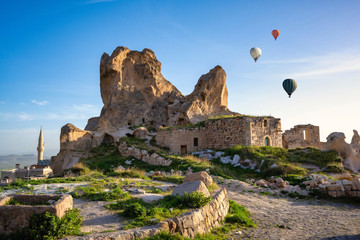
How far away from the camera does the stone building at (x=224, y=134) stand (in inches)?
802

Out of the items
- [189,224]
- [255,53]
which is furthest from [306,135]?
[189,224]

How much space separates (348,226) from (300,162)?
962 cm

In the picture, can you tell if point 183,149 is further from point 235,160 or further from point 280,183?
point 280,183

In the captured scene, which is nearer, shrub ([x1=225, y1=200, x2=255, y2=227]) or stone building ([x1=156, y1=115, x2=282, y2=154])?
shrub ([x1=225, y1=200, x2=255, y2=227])

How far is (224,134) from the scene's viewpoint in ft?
70.0

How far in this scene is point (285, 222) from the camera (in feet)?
24.9

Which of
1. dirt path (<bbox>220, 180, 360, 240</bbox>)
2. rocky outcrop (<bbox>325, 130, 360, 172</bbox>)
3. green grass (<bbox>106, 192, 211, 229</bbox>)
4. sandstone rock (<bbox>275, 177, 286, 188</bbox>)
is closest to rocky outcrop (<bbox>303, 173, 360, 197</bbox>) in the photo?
dirt path (<bbox>220, 180, 360, 240</bbox>)

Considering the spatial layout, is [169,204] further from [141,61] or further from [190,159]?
[141,61]

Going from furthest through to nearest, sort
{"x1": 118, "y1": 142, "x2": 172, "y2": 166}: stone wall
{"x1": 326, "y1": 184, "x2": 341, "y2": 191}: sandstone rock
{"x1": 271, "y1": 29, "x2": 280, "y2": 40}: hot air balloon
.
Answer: {"x1": 271, "y1": 29, "x2": 280, "y2": 40}: hot air balloon
{"x1": 118, "y1": 142, "x2": 172, "y2": 166}: stone wall
{"x1": 326, "y1": 184, "x2": 341, "y2": 191}: sandstone rock

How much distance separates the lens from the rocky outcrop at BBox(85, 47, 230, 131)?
98.2ft

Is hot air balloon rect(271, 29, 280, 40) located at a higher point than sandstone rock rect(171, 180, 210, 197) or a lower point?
higher

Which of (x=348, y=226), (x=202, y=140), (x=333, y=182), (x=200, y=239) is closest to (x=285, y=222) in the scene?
(x=348, y=226)

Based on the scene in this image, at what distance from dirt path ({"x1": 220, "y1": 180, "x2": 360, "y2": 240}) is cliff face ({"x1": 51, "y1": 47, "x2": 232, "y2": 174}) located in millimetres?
19137

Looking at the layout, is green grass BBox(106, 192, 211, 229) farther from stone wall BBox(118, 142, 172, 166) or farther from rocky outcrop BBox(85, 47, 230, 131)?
rocky outcrop BBox(85, 47, 230, 131)
